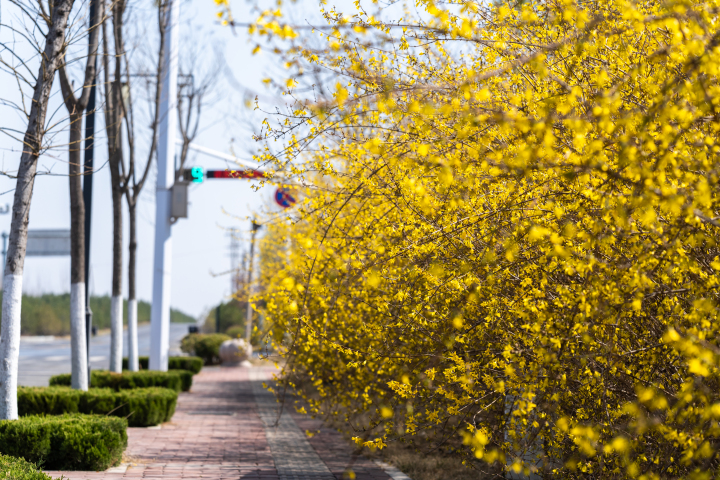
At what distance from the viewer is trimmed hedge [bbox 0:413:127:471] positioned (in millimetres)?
5477

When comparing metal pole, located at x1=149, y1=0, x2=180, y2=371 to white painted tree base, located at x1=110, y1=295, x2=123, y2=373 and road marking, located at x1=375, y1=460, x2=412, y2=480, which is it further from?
road marking, located at x1=375, y1=460, x2=412, y2=480

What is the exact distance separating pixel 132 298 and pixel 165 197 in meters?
1.83

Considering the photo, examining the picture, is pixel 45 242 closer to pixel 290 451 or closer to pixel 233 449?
pixel 233 449

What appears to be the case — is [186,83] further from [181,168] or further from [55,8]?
[55,8]

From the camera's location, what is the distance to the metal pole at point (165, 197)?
1184 centimetres

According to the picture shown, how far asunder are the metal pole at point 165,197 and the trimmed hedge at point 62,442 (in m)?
5.91

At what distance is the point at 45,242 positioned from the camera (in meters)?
15.7

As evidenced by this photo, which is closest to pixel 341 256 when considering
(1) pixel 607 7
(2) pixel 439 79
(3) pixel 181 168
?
(2) pixel 439 79

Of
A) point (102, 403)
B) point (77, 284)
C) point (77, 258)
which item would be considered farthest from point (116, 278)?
point (102, 403)

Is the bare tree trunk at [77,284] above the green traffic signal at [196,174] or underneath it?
underneath

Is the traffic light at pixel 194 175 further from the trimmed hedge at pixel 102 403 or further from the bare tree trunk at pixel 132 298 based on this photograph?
the trimmed hedge at pixel 102 403

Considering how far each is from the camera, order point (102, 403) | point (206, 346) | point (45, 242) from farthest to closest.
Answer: point (206, 346) < point (45, 242) < point (102, 403)

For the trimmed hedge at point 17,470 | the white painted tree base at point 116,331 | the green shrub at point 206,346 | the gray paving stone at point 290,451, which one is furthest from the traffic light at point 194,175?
the green shrub at point 206,346

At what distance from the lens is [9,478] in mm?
4273
